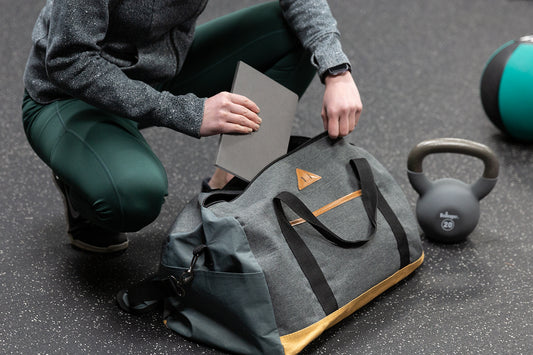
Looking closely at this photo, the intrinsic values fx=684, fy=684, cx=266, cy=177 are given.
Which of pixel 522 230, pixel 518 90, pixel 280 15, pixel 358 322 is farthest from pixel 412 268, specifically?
pixel 518 90

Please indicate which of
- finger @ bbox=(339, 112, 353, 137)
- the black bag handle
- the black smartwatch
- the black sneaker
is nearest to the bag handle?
the black bag handle

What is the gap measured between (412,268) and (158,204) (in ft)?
1.75

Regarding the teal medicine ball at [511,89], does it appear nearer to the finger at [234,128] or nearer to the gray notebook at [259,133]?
the gray notebook at [259,133]

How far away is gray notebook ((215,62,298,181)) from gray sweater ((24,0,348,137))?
0.07m

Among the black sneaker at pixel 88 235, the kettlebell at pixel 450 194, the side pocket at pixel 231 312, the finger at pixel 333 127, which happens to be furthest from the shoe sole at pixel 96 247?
the kettlebell at pixel 450 194

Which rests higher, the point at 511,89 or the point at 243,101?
the point at 243,101

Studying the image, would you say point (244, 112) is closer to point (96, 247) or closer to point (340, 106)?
point (340, 106)

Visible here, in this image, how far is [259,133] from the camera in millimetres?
1288

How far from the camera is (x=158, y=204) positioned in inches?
51.1

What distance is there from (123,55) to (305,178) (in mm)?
419

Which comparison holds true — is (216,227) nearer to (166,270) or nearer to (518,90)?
(166,270)

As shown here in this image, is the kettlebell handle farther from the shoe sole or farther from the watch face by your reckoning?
the shoe sole

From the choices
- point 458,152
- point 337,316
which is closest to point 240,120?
point 337,316

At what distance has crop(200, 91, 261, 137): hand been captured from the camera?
124 cm
